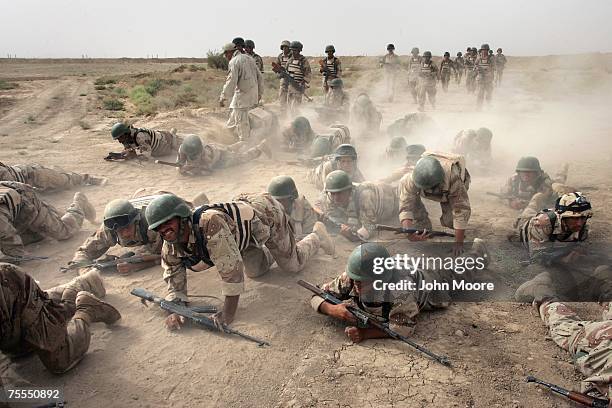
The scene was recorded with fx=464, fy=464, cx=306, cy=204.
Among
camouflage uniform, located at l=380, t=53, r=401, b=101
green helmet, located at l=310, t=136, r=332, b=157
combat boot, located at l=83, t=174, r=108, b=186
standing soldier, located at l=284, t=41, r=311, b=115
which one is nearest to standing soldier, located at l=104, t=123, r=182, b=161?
combat boot, located at l=83, t=174, r=108, b=186

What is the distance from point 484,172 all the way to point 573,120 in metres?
7.84

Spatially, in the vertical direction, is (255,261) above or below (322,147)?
below

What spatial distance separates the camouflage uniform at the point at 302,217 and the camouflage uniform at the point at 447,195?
123 cm

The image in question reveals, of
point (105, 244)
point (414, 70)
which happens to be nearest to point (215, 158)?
point (105, 244)

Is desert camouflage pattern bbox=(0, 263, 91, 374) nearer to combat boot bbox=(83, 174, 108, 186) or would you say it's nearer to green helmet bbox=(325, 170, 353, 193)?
green helmet bbox=(325, 170, 353, 193)

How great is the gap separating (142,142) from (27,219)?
12.1ft

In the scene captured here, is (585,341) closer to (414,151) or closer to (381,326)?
(381,326)

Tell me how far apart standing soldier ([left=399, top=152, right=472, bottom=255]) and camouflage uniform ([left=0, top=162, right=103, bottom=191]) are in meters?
5.55

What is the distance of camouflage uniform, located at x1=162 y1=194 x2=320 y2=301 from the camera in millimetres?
3816

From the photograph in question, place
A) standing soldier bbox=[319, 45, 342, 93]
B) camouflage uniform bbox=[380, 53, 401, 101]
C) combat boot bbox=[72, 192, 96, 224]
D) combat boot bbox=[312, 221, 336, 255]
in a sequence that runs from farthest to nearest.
A: camouflage uniform bbox=[380, 53, 401, 101] → standing soldier bbox=[319, 45, 342, 93] → combat boot bbox=[72, 192, 96, 224] → combat boot bbox=[312, 221, 336, 255]

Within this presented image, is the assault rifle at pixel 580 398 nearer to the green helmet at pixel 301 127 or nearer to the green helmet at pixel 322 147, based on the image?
the green helmet at pixel 322 147

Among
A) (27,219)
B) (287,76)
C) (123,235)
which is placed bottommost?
(27,219)

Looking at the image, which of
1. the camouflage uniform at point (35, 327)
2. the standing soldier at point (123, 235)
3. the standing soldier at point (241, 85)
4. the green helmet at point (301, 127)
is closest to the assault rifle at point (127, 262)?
the standing soldier at point (123, 235)

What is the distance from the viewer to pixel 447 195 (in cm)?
529
